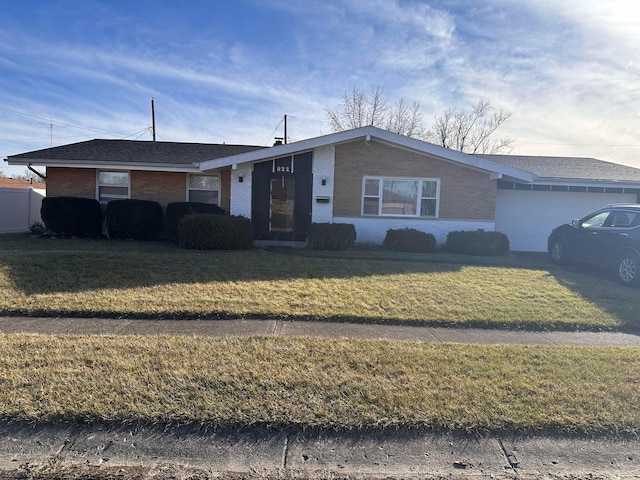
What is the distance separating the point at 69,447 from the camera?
9.55ft

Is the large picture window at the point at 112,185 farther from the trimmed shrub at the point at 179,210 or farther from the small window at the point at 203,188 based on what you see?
the small window at the point at 203,188

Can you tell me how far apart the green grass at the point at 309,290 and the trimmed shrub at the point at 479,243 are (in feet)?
5.84

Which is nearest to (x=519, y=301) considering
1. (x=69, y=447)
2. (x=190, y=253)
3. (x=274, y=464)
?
(x=274, y=464)

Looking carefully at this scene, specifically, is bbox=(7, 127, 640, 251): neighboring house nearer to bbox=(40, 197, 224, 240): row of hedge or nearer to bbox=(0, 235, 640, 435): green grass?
bbox=(40, 197, 224, 240): row of hedge

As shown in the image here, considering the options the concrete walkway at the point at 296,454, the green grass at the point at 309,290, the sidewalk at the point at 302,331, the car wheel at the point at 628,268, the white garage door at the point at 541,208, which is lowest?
the concrete walkway at the point at 296,454

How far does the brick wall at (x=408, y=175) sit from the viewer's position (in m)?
13.4

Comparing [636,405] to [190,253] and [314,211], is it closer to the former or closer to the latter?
[190,253]

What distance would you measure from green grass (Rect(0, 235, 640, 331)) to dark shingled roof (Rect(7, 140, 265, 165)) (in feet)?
14.8

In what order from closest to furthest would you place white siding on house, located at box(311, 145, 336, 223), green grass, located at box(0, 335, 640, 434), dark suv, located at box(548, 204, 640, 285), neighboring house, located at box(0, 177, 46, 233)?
green grass, located at box(0, 335, 640, 434) → dark suv, located at box(548, 204, 640, 285) → white siding on house, located at box(311, 145, 336, 223) → neighboring house, located at box(0, 177, 46, 233)

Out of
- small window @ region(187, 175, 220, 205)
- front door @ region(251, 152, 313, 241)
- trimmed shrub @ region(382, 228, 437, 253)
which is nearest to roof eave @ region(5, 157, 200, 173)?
small window @ region(187, 175, 220, 205)

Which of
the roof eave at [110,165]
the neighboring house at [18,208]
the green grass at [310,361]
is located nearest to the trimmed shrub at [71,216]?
the roof eave at [110,165]

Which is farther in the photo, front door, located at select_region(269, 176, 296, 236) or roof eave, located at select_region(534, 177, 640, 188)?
roof eave, located at select_region(534, 177, 640, 188)

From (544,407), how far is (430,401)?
1020mm

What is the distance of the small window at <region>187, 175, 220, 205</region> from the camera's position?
1460 cm
